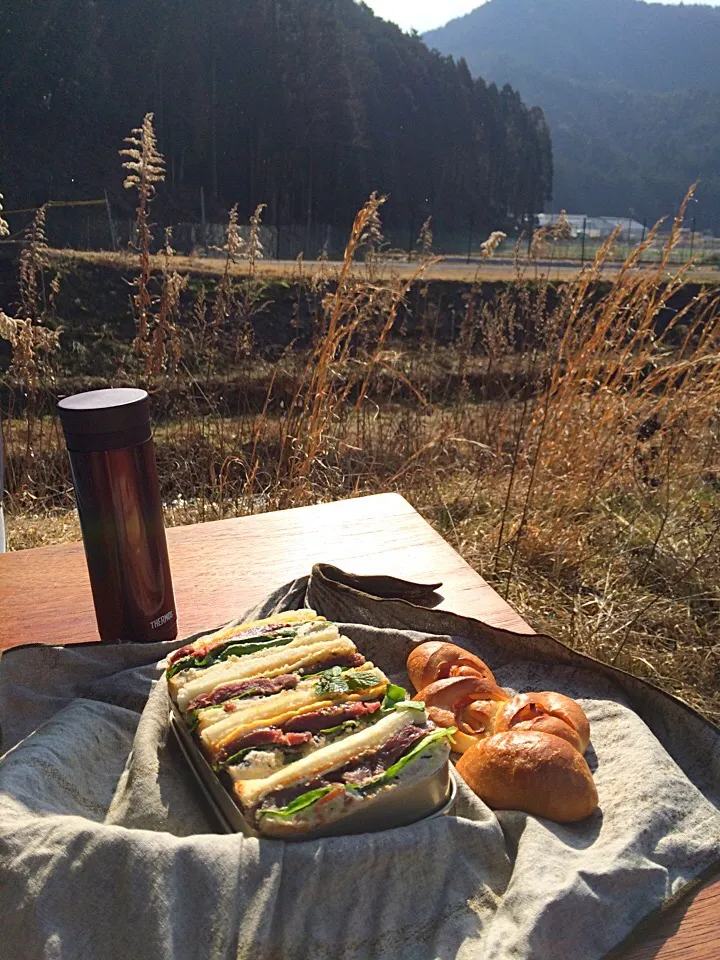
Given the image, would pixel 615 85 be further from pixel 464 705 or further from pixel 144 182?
pixel 464 705

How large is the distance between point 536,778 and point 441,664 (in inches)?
10.8

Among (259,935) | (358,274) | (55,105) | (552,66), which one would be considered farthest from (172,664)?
(552,66)

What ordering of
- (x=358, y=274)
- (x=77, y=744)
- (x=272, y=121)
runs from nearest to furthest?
(x=77, y=744), (x=358, y=274), (x=272, y=121)

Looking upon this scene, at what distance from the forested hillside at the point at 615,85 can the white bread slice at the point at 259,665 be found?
6726 centimetres

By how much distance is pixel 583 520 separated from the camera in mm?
3297

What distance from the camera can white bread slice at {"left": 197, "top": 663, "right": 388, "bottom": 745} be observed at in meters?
0.85

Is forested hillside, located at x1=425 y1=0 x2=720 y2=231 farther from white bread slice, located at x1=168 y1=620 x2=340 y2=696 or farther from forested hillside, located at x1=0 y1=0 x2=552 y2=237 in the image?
white bread slice, located at x1=168 y1=620 x2=340 y2=696

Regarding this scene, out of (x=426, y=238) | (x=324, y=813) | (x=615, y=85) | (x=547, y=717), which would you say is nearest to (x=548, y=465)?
(x=426, y=238)

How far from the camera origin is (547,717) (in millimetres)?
1000

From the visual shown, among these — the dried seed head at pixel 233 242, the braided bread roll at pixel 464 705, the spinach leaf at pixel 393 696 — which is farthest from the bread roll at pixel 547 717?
the dried seed head at pixel 233 242

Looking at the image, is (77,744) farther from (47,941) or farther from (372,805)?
(372,805)

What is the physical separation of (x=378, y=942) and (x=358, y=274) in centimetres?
320

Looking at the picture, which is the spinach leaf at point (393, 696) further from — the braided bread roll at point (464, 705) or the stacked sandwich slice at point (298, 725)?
the braided bread roll at point (464, 705)

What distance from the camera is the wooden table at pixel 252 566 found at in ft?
4.74
